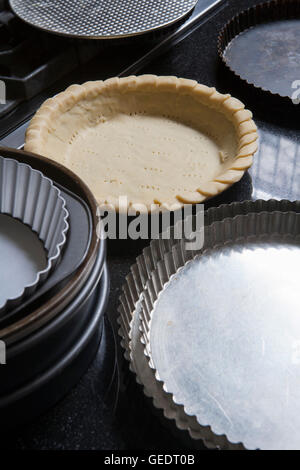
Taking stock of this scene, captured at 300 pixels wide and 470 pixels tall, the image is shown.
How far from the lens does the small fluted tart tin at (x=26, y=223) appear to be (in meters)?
0.64

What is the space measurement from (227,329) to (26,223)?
305 mm

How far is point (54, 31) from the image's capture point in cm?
107

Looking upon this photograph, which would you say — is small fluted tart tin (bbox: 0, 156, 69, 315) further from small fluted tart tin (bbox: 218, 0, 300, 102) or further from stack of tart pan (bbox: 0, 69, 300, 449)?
small fluted tart tin (bbox: 218, 0, 300, 102)

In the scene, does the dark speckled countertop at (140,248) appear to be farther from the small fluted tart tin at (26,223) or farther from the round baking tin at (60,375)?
the small fluted tart tin at (26,223)

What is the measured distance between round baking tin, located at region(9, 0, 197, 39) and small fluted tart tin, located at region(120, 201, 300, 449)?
464 mm

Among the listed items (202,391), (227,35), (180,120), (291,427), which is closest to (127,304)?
(202,391)

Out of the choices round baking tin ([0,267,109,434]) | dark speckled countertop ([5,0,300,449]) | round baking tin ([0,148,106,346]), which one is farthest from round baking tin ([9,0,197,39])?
round baking tin ([0,267,109,434])

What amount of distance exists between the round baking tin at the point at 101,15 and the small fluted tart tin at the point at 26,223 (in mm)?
479

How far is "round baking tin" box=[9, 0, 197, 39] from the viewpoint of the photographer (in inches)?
42.3

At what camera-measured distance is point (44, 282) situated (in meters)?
0.57

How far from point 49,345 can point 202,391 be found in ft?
0.70

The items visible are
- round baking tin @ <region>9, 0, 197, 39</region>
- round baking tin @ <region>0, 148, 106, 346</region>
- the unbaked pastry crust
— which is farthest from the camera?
round baking tin @ <region>9, 0, 197, 39</region>

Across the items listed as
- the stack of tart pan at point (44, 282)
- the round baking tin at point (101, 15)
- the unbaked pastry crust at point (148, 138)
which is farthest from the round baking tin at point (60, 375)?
the round baking tin at point (101, 15)

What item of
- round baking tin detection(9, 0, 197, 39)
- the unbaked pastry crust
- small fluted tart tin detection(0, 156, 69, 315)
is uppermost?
round baking tin detection(9, 0, 197, 39)
